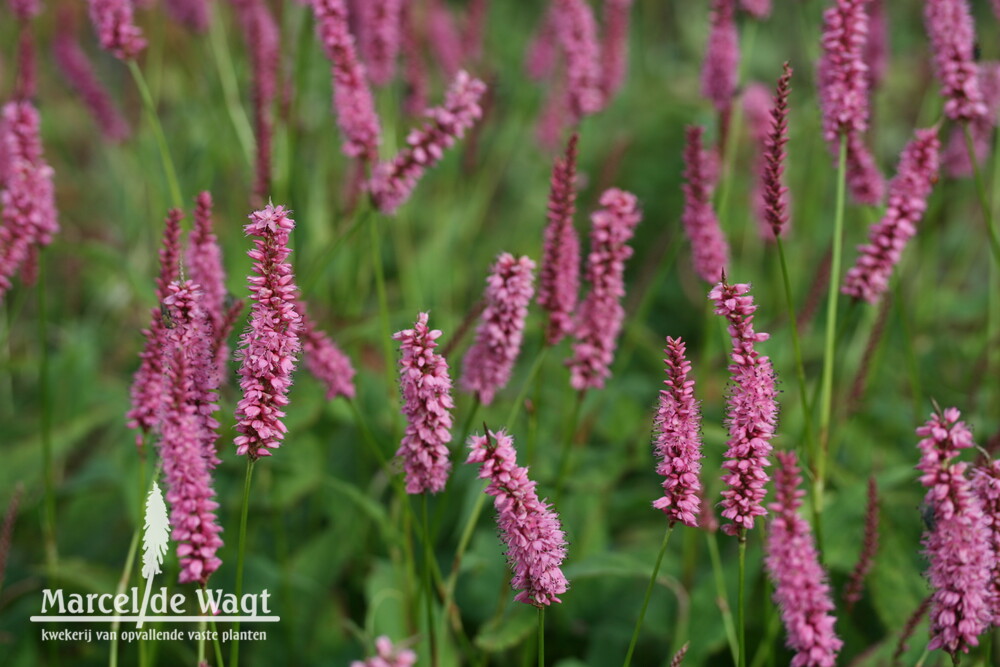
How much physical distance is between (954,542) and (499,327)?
771 mm

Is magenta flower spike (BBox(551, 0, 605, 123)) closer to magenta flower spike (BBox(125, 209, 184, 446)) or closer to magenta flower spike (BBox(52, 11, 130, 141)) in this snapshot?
magenta flower spike (BBox(125, 209, 184, 446))

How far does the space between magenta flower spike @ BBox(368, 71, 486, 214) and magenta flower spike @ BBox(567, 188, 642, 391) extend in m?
0.32

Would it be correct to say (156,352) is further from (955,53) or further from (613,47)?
(613,47)

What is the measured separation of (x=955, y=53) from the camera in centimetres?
194

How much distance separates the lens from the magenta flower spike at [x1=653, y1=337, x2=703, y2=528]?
3.84ft

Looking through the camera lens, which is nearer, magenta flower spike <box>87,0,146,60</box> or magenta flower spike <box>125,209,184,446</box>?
magenta flower spike <box>125,209,184,446</box>

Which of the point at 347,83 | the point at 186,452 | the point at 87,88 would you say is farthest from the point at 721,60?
the point at 87,88

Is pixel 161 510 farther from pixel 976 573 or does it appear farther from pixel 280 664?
pixel 280 664

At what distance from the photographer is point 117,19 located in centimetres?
214

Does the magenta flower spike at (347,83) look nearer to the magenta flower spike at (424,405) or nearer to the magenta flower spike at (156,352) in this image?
the magenta flower spike at (156,352)

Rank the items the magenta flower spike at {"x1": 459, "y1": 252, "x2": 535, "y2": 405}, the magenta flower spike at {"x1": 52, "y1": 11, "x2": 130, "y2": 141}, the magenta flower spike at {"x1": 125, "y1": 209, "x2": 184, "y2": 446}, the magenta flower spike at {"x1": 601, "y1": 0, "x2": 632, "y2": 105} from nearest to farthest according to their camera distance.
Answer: the magenta flower spike at {"x1": 125, "y1": 209, "x2": 184, "y2": 446}
the magenta flower spike at {"x1": 459, "y1": 252, "x2": 535, "y2": 405}
the magenta flower spike at {"x1": 601, "y1": 0, "x2": 632, "y2": 105}
the magenta flower spike at {"x1": 52, "y1": 11, "x2": 130, "y2": 141}

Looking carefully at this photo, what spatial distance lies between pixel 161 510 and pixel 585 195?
3.72 metres

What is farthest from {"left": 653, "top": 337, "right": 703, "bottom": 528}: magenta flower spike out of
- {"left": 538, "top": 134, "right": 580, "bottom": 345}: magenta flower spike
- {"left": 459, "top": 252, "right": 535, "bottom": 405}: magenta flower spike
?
{"left": 538, "top": 134, "right": 580, "bottom": 345}: magenta flower spike

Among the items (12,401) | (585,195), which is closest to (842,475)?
(585,195)
